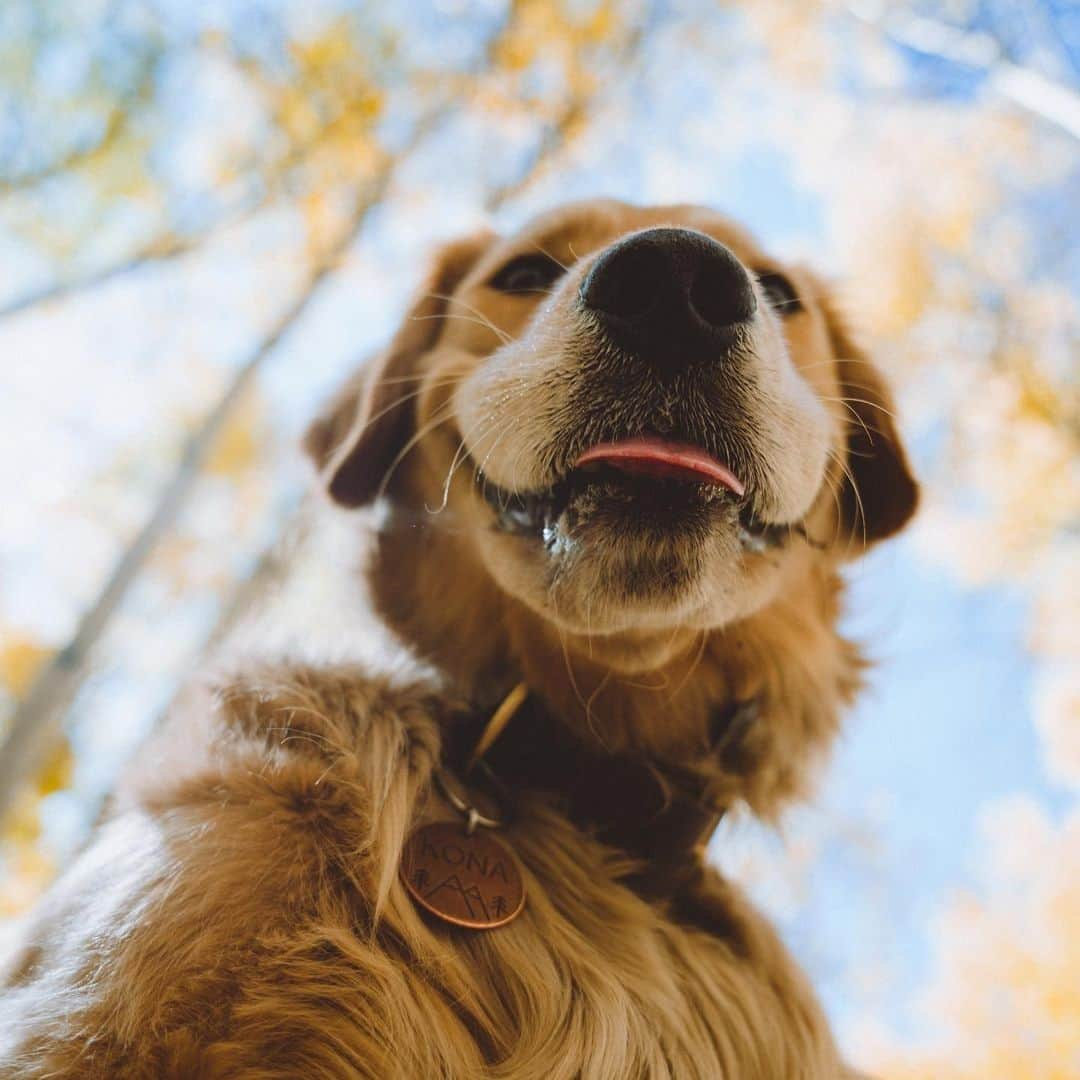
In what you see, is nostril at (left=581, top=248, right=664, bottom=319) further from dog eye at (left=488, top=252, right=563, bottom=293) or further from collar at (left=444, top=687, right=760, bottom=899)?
collar at (left=444, top=687, right=760, bottom=899)

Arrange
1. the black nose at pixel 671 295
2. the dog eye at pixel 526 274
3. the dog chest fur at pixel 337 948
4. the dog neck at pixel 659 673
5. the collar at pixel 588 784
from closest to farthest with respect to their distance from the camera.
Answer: the dog chest fur at pixel 337 948
the black nose at pixel 671 295
the collar at pixel 588 784
the dog neck at pixel 659 673
the dog eye at pixel 526 274

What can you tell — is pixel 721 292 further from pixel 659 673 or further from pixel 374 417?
pixel 374 417

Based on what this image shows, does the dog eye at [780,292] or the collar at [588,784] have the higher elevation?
the dog eye at [780,292]

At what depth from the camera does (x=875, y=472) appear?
197 centimetres

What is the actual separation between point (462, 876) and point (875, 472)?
1336 mm

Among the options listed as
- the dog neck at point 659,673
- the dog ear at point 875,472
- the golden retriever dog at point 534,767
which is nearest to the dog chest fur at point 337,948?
the golden retriever dog at point 534,767

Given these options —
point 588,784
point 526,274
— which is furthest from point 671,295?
point 588,784

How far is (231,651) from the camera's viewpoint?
1.75 meters

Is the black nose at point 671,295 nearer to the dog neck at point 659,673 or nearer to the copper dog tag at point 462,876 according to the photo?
the dog neck at point 659,673

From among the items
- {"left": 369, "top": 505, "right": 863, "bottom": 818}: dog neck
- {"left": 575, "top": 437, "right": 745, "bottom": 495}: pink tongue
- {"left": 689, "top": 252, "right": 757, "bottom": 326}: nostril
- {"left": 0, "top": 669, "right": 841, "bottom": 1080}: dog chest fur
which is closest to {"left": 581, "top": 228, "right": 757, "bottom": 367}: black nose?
{"left": 689, "top": 252, "right": 757, "bottom": 326}: nostril

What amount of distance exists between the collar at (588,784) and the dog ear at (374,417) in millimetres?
665

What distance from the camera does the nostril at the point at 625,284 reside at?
3.80 ft

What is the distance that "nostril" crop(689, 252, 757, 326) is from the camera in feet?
3.78

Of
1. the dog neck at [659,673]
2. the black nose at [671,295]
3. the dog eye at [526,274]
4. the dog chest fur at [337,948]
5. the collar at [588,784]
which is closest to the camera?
the dog chest fur at [337,948]
